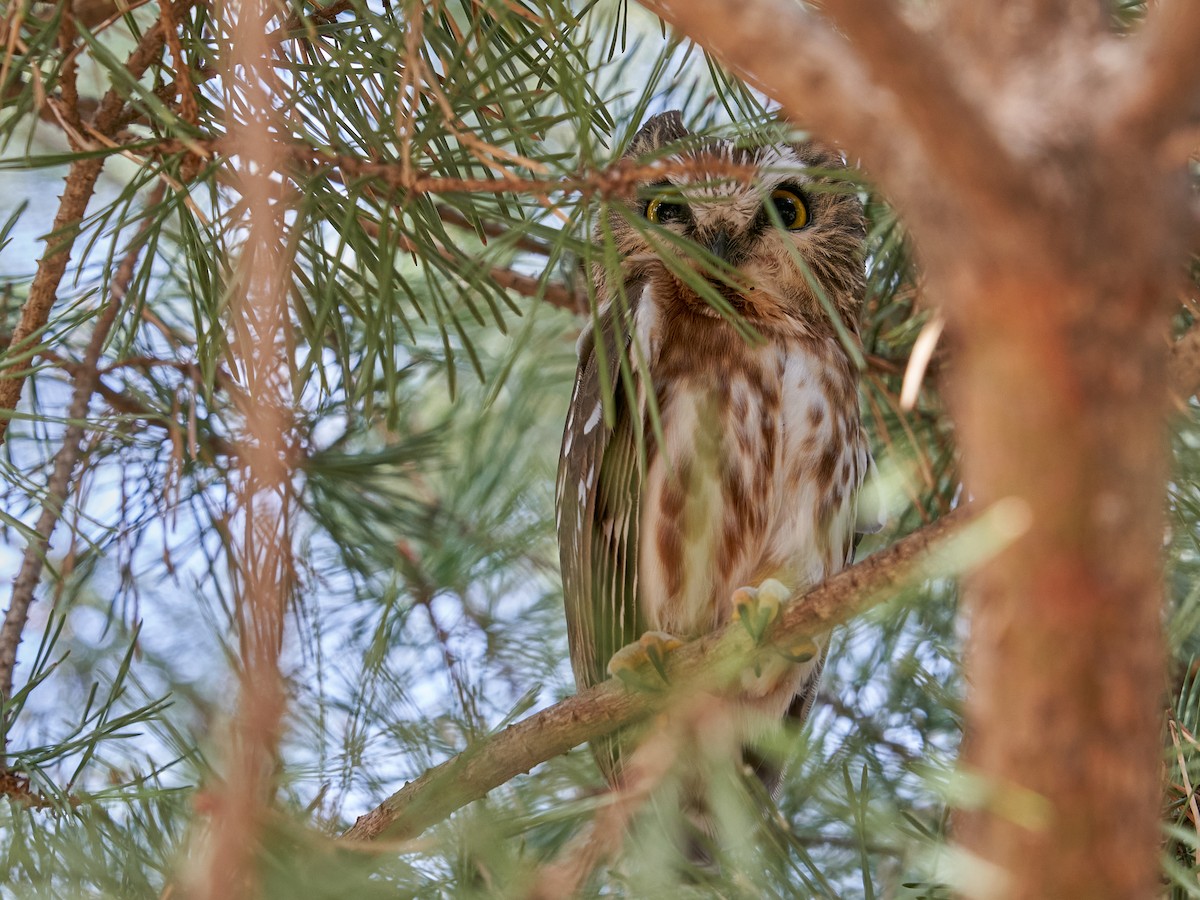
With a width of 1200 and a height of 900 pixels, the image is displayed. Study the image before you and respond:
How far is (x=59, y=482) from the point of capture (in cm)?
221

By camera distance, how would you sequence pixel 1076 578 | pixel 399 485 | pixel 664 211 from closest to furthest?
1. pixel 1076 578
2. pixel 664 211
3. pixel 399 485

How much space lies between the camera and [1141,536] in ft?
2.40

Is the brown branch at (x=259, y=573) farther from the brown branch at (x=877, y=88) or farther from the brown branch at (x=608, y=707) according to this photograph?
the brown branch at (x=608, y=707)

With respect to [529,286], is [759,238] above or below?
A: above

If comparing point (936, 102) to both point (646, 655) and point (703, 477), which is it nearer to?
point (646, 655)

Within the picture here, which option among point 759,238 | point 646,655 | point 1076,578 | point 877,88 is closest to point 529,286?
point 759,238

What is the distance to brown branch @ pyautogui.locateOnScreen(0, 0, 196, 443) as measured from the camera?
172cm

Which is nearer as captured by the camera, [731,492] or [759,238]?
[731,492]

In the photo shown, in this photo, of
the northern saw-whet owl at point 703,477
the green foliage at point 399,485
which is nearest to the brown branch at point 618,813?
the green foliage at point 399,485

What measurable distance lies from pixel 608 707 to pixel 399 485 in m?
1.55

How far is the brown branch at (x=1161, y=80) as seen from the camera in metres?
0.71

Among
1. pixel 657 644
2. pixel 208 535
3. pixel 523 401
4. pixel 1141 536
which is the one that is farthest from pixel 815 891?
pixel 523 401

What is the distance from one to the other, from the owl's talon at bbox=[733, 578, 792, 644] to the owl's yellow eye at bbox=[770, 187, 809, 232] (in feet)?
3.85

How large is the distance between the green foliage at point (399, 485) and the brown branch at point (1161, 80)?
445 millimetres
